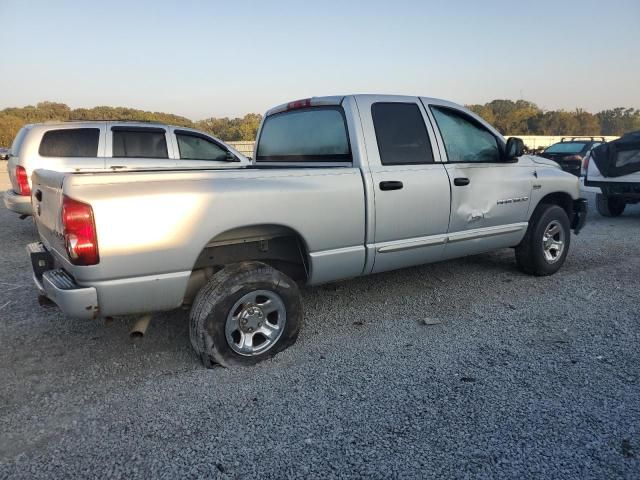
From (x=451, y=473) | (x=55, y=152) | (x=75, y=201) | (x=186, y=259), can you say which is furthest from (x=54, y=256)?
(x=55, y=152)

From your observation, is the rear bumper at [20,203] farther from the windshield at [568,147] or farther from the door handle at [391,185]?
the windshield at [568,147]

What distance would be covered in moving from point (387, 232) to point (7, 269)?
503 centimetres

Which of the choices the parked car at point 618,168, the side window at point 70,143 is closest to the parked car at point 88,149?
the side window at point 70,143

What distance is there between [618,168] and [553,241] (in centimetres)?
419

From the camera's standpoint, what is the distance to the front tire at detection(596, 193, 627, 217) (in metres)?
9.18

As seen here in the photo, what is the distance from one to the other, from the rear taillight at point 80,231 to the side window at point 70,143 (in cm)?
520

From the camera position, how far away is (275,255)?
3447mm

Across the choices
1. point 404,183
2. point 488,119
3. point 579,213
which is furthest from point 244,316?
point 488,119

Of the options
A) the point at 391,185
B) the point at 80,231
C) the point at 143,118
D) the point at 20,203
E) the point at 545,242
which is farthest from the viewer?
the point at 143,118

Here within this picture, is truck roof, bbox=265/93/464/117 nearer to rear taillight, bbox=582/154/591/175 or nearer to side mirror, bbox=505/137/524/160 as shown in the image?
side mirror, bbox=505/137/524/160

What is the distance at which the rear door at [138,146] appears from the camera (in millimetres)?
7160

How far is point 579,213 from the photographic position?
5.34 m

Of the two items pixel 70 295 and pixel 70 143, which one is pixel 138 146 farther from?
pixel 70 295

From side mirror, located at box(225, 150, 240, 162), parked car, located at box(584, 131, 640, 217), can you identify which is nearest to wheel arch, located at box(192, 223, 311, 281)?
side mirror, located at box(225, 150, 240, 162)
